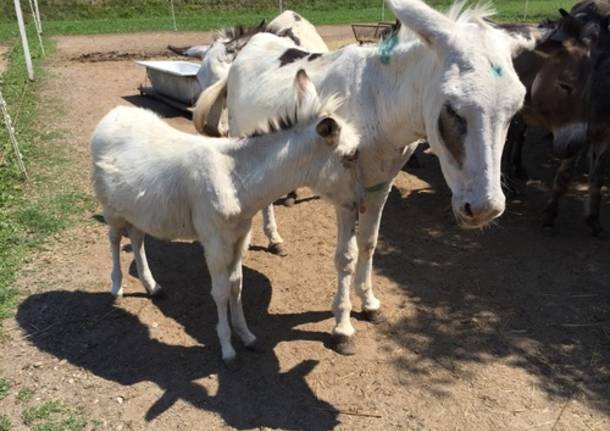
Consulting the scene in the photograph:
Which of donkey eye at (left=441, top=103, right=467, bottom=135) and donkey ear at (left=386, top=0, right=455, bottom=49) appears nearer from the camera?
donkey eye at (left=441, top=103, right=467, bottom=135)

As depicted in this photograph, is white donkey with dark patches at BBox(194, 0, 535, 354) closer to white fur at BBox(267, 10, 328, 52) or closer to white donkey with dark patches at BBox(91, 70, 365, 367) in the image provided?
white donkey with dark patches at BBox(91, 70, 365, 367)

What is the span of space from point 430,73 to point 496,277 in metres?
2.74

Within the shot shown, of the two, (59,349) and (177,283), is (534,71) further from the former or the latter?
(59,349)

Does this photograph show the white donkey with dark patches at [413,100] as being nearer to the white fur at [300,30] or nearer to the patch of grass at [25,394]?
the white fur at [300,30]

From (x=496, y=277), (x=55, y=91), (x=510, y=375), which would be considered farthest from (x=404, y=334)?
(x=55, y=91)

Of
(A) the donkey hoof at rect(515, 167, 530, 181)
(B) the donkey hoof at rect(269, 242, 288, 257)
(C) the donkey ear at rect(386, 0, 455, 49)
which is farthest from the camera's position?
(A) the donkey hoof at rect(515, 167, 530, 181)

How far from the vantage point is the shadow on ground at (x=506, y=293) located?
144 inches

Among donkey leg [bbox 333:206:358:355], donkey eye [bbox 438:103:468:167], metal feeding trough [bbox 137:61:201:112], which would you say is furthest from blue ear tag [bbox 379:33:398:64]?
metal feeding trough [bbox 137:61:201:112]

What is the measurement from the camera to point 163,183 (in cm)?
341

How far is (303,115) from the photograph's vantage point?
3.05 m

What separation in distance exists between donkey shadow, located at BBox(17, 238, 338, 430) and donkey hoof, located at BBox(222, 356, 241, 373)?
1.2 inches

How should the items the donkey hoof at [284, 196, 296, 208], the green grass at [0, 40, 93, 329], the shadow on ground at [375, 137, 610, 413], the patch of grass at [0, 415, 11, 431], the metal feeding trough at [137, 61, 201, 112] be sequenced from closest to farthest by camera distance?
the patch of grass at [0, 415, 11, 431], the shadow on ground at [375, 137, 610, 413], the green grass at [0, 40, 93, 329], the donkey hoof at [284, 196, 296, 208], the metal feeding trough at [137, 61, 201, 112]

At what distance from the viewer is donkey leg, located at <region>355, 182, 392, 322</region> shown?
368cm

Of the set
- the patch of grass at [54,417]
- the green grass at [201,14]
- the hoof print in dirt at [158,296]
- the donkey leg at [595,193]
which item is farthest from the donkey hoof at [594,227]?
the green grass at [201,14]
